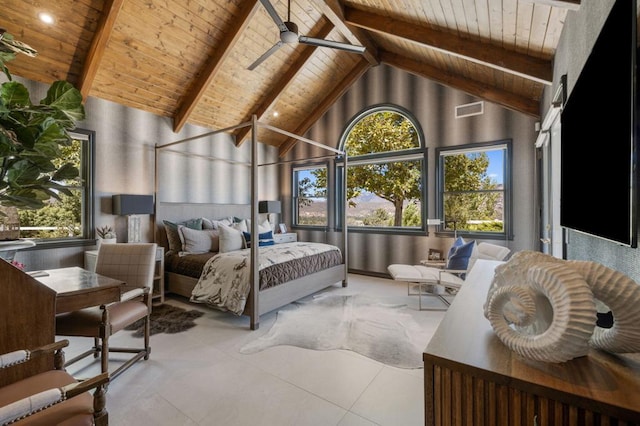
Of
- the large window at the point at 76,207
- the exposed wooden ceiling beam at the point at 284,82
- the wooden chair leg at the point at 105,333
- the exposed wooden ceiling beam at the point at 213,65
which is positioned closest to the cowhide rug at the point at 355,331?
the wooden chair leg at the point at 105,333

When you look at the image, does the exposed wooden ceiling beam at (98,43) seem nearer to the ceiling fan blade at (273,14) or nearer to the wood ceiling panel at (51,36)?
the wood ceiling panel at (51,36)

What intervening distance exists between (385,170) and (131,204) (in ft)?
14.3

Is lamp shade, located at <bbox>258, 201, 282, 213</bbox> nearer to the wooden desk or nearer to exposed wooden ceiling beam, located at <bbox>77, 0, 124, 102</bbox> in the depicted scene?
exposed wooden ceiling beam, located at <bbox>77, 0, 124, 102</bbox>

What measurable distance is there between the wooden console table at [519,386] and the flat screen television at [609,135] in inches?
18.5

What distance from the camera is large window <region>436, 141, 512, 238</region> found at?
459cm

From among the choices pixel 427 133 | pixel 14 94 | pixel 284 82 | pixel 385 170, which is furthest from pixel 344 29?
pixel 14 94

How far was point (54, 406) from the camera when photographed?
1220mm

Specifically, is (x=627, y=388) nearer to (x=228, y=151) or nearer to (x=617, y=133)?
(x=617, y=133)

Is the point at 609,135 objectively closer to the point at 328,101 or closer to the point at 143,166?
the point at 143,166

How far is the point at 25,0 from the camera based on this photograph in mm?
2965

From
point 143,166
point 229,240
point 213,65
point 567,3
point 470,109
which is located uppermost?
point 213,65

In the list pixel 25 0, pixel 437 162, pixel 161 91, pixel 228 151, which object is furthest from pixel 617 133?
pixel 228 151

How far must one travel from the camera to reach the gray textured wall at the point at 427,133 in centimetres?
439

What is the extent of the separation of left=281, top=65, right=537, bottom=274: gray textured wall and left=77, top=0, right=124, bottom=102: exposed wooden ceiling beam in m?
3.96
